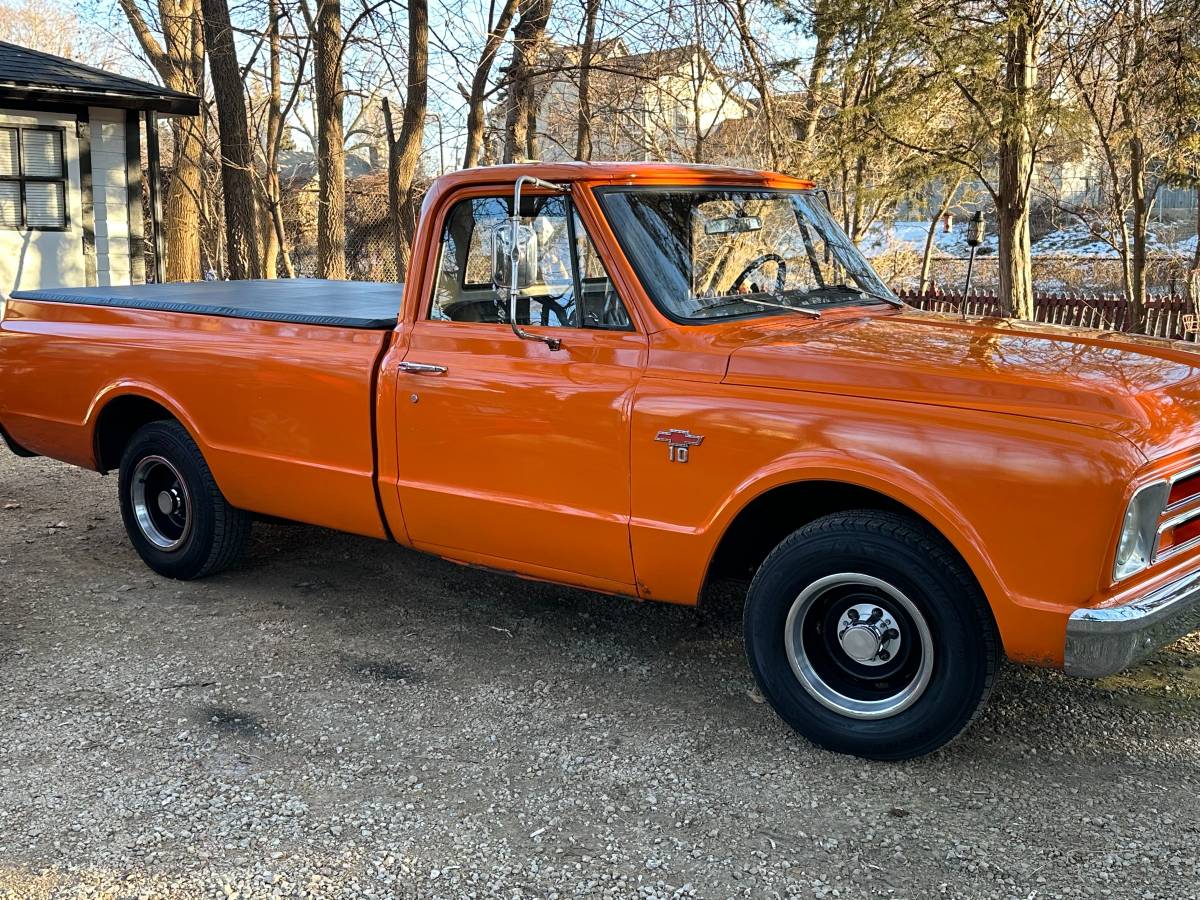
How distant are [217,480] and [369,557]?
1052mm

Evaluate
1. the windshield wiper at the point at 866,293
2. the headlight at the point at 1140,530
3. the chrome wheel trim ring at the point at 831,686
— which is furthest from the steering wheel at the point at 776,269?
the headlight at the point at 1140,530

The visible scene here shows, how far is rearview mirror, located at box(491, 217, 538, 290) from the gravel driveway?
1.62 meters

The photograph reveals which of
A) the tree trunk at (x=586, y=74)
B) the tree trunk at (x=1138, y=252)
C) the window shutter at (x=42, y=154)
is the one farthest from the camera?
the tree trunk at (x=1138, y=252)

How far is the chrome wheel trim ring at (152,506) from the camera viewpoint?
5737mm

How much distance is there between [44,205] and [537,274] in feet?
35.9

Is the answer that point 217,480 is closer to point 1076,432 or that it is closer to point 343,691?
point 343,691

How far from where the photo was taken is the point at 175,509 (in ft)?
19.1

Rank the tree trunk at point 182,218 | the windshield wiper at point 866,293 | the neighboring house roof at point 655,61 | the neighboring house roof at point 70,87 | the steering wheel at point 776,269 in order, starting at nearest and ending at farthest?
the steering wheel at point 776,269 → the windshield wiper at point 866,293 → the neighboring house roof at point 70,87 → the neighboring house roof at point 655,61 → the tree trunk at point 182,218

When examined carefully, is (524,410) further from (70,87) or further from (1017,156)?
(70,87)

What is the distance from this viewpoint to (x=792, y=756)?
3895 millimetres

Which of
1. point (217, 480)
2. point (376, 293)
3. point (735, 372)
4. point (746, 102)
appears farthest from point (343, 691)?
point (746, 102)

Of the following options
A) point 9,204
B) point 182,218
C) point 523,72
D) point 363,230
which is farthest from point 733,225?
Result: point 363,230

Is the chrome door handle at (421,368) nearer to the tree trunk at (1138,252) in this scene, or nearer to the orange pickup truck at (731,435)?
the orange pickup truck at (731,435)

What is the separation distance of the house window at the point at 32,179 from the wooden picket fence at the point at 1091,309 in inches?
490
